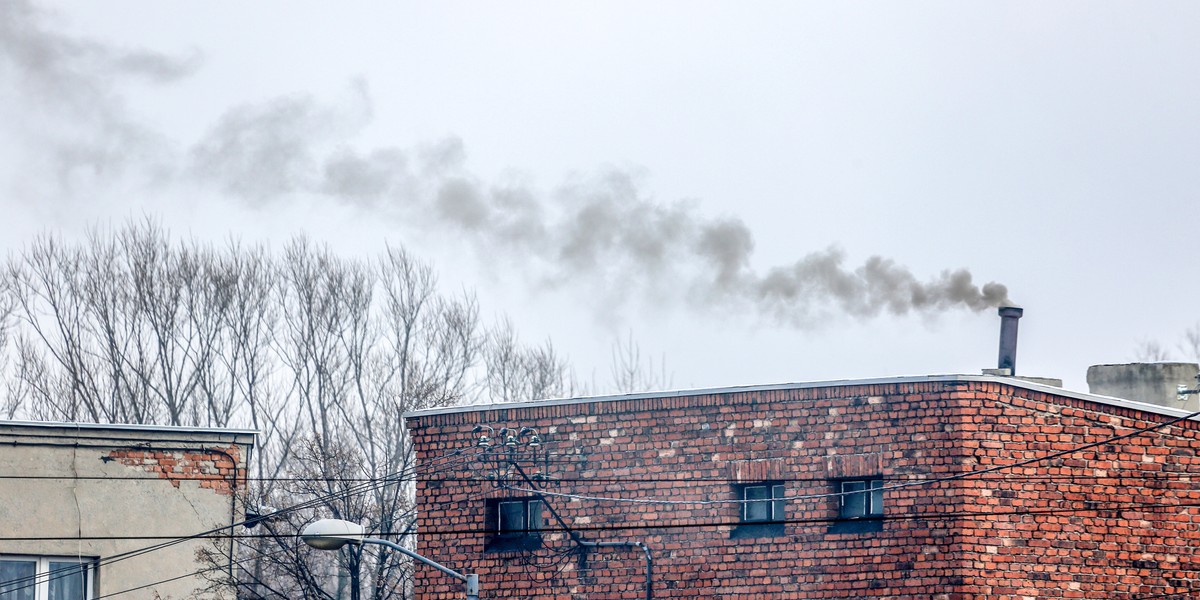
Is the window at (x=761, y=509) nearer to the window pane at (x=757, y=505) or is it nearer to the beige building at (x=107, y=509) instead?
the window pane at (x=757, y=505)

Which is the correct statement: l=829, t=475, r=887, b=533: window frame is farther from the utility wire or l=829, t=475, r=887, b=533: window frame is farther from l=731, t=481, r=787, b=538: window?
l=731, t=481, r=787, b=538: window

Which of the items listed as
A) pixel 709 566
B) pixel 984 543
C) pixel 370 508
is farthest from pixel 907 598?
pixel 370 508

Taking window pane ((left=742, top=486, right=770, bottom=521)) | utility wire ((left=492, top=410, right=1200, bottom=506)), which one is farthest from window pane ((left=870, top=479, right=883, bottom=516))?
window pane ((left=742, top=486, right=770, bottom=521))

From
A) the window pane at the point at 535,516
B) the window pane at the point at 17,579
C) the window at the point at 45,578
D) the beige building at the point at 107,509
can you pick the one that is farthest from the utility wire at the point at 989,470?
the window pane at the point at 17,579

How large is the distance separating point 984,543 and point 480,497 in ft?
22.2

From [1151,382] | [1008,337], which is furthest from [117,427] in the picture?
[1151,382]

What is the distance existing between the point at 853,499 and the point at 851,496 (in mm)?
46

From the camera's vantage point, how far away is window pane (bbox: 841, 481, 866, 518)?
20125 millimetres

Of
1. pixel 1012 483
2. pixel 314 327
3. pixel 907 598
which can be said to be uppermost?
pixel 314 327

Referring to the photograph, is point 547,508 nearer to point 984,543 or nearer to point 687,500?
point 687,500

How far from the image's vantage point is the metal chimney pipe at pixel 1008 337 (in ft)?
82.1

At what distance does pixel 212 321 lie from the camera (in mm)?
40500

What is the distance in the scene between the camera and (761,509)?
20547 mm

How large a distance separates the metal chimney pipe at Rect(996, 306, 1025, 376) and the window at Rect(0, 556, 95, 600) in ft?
46.3
